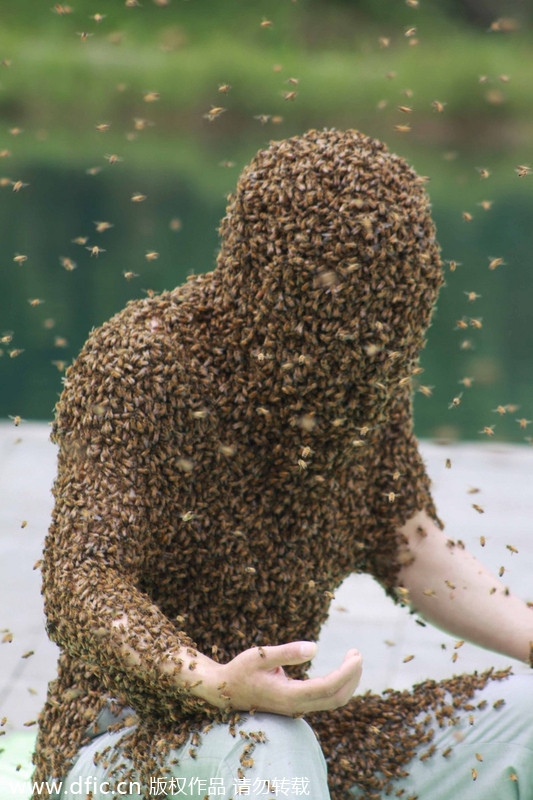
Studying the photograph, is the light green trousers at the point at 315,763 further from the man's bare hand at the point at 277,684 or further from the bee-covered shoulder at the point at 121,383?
the bee-covered shoulder at the point at 121,383

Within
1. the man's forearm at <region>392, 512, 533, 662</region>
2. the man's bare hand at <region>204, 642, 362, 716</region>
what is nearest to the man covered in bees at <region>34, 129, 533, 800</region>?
the man's bare hand at <region>204, 642, 362, 716</region>

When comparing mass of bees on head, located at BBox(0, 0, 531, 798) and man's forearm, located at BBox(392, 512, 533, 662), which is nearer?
mass of bees on head, located at BBox(0, 0, 531, 798)

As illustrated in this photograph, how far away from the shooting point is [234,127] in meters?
23.4

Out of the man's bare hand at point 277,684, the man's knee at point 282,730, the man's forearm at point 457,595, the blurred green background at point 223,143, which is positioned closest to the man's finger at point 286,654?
the man's bare hand at point 277,684

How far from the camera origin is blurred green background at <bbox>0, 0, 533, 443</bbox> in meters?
9.97

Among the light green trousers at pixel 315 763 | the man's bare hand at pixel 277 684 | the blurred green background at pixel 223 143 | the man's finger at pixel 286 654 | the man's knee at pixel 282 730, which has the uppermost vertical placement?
the man's finger at pixel 286 654

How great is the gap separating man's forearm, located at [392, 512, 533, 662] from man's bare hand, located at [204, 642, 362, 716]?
0.67 meters

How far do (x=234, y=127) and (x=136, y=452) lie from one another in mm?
22254

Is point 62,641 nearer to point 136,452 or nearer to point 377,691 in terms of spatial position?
point 136,452

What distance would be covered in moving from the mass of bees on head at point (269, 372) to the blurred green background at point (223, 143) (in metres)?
5.19


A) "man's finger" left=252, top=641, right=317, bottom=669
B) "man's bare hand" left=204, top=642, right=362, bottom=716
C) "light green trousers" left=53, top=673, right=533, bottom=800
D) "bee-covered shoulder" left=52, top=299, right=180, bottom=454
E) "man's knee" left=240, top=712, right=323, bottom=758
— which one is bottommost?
"light green trousers" left=53, top=673, right=533, bottom=800

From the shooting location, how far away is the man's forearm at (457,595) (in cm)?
242

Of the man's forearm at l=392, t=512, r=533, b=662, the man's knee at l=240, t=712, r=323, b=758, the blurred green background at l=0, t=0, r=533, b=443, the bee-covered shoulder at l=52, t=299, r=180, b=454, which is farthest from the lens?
the blurred green background at l=0, t=0, r=533, b=443

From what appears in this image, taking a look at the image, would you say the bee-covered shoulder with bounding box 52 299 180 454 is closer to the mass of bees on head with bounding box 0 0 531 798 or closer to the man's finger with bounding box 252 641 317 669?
the mass of bees on head with bounding box 0 0 531 798
